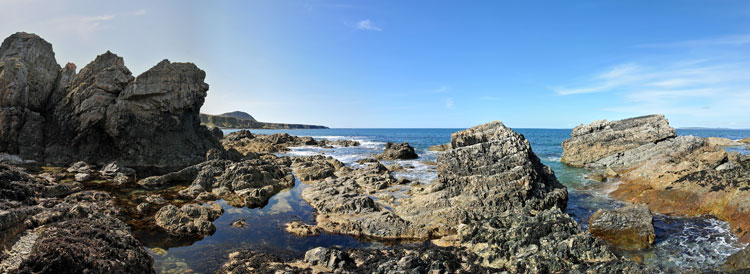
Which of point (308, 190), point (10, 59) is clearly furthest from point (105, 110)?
point (308, 190)

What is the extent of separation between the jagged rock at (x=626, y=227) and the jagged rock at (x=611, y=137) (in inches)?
1064

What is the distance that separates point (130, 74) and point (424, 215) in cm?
3993

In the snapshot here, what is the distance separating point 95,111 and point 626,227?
46.5m

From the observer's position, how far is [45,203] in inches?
591

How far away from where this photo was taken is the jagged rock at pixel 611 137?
35688 mm

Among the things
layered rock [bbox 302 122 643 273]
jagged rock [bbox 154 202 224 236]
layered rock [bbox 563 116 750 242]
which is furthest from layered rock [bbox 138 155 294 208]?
layered rock [bbox 563 116 750 242]

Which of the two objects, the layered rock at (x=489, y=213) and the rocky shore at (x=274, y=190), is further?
the layered rock at (x=489, y=213)

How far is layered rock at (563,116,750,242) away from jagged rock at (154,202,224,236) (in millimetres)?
24601

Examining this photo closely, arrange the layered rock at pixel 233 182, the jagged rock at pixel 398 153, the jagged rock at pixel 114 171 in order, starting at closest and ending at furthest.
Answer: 1. the layered rock at pixel 233 182
2. the jagged rock at pixel 114 171
3. the jagged rock at pixel 398 153

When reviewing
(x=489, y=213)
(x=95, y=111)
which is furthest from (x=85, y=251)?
(x=95, y=111)

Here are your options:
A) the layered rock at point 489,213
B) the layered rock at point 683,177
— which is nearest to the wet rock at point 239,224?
the layered rock at point 489,213

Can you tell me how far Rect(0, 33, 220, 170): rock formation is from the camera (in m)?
33.3

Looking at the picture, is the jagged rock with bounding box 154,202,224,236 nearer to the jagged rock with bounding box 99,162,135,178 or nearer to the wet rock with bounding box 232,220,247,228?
the wet rock with bounding box 232,220,247,228

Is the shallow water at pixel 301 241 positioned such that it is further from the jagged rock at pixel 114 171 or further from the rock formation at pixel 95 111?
the rock formation at pixel 95 111
